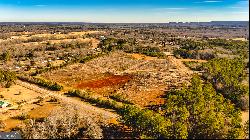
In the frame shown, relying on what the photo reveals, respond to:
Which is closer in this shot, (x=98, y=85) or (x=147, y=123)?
(x=147, y=123)

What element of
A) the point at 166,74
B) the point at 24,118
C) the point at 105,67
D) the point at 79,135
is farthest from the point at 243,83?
the point at 105,67

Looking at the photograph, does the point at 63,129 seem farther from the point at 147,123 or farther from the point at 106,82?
the point at 106,82

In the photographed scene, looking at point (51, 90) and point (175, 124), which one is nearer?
point (175, 124)

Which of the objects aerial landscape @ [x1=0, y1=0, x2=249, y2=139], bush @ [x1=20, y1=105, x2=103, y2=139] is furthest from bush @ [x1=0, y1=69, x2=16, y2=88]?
bush @ [x1=20, y1=105, x2=103, y2=139]

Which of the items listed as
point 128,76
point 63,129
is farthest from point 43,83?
point 63,129

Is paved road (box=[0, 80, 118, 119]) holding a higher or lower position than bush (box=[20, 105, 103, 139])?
lower

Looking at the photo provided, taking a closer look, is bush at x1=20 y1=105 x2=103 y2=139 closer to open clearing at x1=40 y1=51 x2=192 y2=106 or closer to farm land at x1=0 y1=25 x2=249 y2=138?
farm land at x1=0 y1=25 x2=249 y2=138

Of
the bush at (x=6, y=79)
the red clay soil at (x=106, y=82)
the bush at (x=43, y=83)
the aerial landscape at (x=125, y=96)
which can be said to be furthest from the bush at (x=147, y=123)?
the bush at (x=6, y=79)

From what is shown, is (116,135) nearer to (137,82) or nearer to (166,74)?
(137,82)
